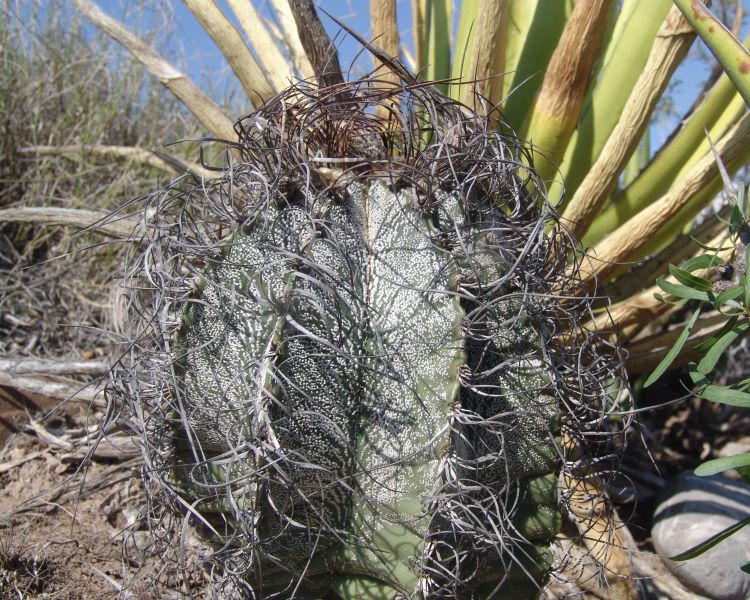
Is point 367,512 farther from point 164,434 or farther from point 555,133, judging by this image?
point 555,133

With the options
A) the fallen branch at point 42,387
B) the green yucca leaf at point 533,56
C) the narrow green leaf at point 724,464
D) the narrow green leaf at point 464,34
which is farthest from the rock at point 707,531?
the fallen branch at point 42,387

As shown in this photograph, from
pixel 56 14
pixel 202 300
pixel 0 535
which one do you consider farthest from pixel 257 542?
pixel 56 14

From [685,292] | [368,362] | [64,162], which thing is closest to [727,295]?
[685,292]

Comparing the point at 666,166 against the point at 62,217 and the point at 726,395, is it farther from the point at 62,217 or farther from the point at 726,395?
the point at 62,217

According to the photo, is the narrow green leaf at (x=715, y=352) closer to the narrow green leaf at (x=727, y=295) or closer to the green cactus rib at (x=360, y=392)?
the narrow green leaf at (x=727, y=295)

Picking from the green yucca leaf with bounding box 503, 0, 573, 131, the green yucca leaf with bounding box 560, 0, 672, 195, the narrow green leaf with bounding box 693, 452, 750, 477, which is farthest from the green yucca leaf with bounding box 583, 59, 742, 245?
the narrow green leaf with bounding box 693, 452, 750, 477

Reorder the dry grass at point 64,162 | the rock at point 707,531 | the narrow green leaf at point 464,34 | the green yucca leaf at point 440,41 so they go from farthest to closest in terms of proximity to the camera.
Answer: the dry grass at point 64,162
the green yucca leaf at point 440,41
the narrow green leaf at point 464,34
the rock at point 707,531

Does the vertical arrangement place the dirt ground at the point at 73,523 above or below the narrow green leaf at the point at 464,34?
below
